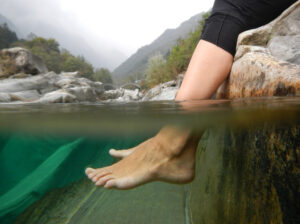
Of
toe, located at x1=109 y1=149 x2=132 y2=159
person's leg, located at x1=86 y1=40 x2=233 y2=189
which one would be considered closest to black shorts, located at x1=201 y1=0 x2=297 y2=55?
person's leg, located at x1=86 y1=40 x2=233 y2=189

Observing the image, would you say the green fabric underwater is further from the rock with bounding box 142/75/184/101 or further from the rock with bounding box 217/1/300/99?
the rock with bounding box 142/75/184/101

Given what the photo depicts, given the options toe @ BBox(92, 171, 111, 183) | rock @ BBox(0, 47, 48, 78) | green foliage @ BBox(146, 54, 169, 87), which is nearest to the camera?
toe @ BBox(92, 171, 111, 183)

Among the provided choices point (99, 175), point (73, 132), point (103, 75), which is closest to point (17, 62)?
point (73, 132)

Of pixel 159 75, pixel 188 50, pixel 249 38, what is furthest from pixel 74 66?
pixel 249 38

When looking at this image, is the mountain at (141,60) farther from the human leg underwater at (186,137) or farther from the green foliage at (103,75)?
the human leg underwater at (186,137)

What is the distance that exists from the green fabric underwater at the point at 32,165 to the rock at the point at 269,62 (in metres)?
2.37

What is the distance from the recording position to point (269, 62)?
107 inches

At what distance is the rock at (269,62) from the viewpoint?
8.07ft

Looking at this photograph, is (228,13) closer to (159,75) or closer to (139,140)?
(139,140)

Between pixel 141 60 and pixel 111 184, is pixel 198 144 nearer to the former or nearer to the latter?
pixel 111 184

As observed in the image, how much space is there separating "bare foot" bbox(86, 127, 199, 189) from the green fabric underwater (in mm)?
527

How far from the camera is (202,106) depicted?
7.14 ft

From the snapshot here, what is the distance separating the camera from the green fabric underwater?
214 cm

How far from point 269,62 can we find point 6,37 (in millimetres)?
61590
